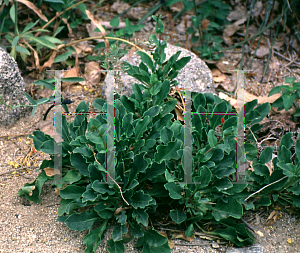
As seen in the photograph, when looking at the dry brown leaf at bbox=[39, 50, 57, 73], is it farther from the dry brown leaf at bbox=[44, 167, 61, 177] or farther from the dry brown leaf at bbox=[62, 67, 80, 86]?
the dry brown leaf at bbox=[44, 167, 61, 177]

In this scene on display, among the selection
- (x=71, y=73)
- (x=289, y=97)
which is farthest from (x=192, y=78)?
(x=71, y=73)

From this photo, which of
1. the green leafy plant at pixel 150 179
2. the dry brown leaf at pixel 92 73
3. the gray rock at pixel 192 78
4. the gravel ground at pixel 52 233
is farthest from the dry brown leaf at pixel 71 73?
the gravel ground at pixel 52 233

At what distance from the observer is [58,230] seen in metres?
1.83

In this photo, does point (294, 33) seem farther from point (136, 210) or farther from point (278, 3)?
point (136, 210)

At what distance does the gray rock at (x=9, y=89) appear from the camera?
2459mm

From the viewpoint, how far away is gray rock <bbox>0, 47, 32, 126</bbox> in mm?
2459

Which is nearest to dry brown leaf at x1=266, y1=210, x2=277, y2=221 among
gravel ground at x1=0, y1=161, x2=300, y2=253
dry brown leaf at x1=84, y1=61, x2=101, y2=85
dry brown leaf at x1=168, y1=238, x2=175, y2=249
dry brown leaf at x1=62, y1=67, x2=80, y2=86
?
gravel ground at x1=0, y1=161, x2=300, y2=253

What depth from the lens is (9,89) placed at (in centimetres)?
252

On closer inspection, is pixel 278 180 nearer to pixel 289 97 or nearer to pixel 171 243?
pixel 171 243

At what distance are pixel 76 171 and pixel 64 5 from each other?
1.76m

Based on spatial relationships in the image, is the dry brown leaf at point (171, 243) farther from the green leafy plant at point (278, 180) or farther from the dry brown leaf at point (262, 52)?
the dry brown leaf at point (262, 52)

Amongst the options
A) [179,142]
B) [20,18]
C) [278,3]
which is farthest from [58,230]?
[278,3]

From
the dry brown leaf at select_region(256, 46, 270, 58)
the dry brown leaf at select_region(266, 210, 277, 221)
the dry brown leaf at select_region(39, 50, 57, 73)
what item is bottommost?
the dry brown leaf at select_region(266, 210, 277, 221)

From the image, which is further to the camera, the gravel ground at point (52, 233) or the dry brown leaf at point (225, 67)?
the dry brown leaf at point (225, 67)
